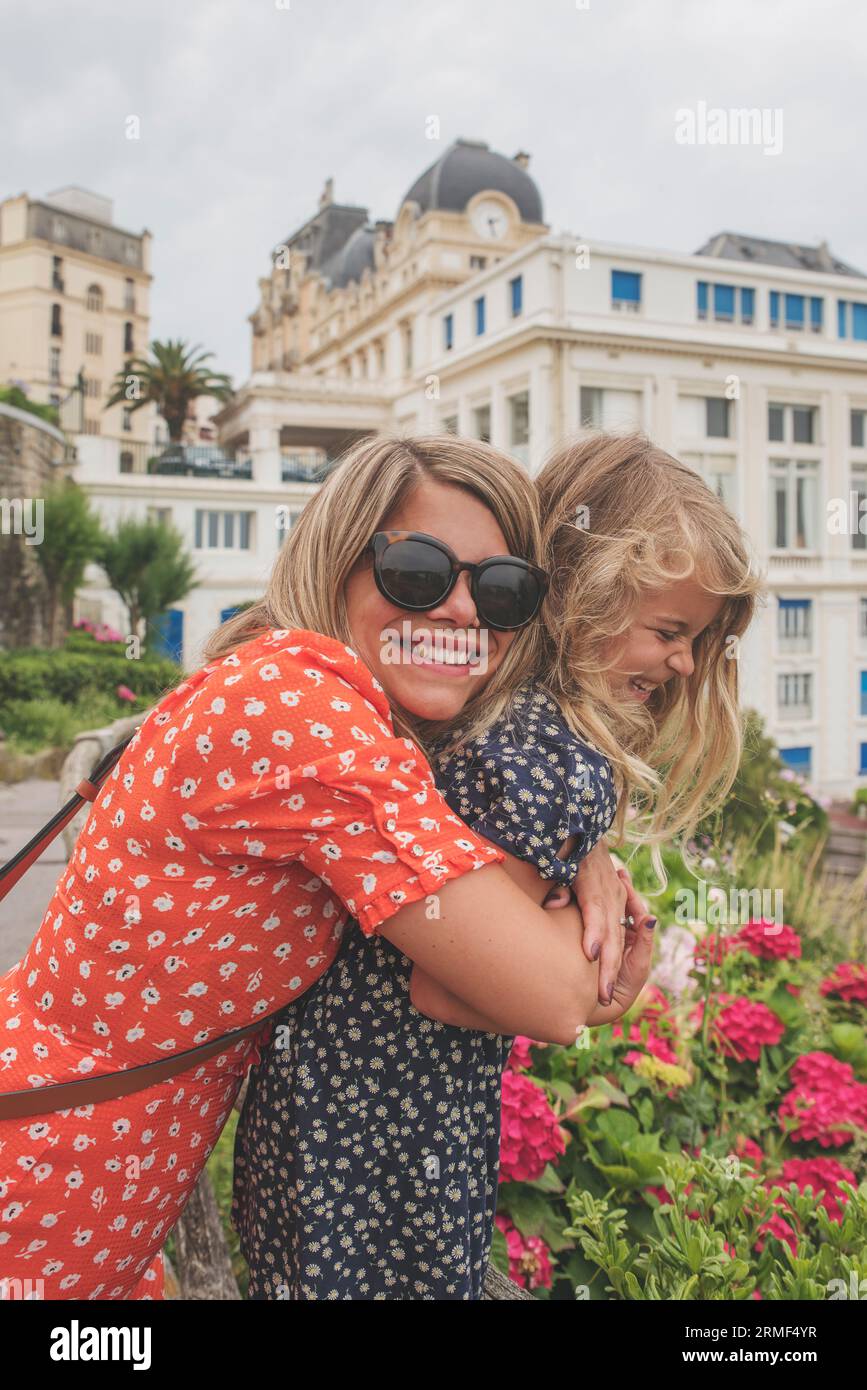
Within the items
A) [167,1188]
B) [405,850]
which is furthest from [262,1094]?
[405,850]

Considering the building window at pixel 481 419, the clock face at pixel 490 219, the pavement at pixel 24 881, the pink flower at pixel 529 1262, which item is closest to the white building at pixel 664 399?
the building window at pixel 481 419

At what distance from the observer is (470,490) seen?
153 cm

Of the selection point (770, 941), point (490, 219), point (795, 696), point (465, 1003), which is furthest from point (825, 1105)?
point (490, 219)

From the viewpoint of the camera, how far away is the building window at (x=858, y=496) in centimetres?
3825

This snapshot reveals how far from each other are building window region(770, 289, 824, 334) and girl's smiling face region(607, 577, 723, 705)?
39.4 metres

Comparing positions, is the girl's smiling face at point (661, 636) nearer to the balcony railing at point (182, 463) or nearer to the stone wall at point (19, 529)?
the stone wall at point (19, 529)

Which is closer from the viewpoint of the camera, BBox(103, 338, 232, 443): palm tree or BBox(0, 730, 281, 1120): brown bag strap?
BBox(0, 730, 281, 1120): brown bag strap

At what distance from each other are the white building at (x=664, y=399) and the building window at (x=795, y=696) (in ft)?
0.26

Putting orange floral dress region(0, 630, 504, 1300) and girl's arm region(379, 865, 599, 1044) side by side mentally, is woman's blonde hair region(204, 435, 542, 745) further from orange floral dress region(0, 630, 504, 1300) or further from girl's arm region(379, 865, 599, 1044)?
girl's arm region(379, 865, 599, 1044)

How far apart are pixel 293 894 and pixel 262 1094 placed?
0.45 meters

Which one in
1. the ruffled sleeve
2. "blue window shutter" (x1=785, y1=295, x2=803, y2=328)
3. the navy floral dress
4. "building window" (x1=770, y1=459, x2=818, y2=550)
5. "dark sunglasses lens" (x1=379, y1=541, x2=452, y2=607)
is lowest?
the navy floral dress

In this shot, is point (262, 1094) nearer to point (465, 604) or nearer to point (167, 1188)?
point (167, 1188)

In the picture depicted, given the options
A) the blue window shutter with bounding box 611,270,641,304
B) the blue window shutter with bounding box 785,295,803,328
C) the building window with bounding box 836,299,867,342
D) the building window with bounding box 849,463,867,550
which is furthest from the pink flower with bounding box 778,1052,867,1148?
the building window with bounding box 836,299,867,342

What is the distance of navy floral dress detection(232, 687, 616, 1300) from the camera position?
1414mm
